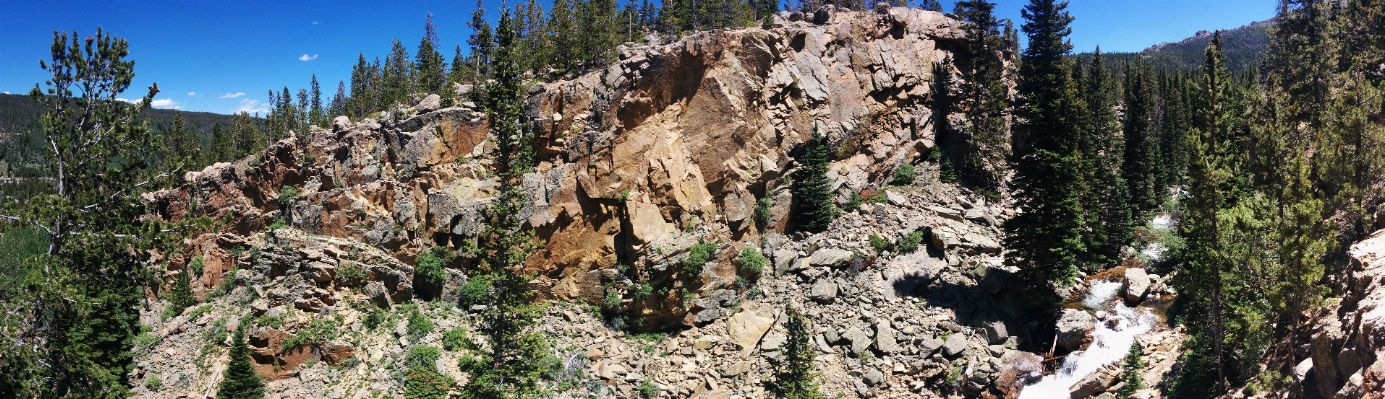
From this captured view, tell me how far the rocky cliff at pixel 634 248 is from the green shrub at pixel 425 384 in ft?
1.93

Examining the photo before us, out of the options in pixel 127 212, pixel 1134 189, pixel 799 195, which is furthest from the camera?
pixel 1134 189

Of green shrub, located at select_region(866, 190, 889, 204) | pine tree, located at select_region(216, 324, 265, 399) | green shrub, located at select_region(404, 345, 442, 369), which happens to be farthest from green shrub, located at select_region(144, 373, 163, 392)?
green shrub, located at select_region(866, 190, 889, 204)

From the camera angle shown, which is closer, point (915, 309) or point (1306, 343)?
point (1306, 343)

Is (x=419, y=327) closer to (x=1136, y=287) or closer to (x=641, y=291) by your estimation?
(x=641, y=291)

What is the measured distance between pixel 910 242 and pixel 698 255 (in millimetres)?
11206

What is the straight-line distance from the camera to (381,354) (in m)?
28.2

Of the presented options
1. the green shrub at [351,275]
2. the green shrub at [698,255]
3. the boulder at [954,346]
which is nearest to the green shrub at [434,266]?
the green shrub at [351,275]

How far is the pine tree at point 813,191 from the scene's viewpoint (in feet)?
112

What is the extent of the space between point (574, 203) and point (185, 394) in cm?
1850

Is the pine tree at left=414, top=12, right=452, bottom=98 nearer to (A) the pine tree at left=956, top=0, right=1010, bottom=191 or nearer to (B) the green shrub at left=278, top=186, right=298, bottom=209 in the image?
(B) the green shrub at left=278, top=186, right=298, bottom=209

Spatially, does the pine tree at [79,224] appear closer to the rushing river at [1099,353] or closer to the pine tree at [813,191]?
the pine tree at [813,191]

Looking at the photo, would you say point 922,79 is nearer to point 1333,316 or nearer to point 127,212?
point 1333,316

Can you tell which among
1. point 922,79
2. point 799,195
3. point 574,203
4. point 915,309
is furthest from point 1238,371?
point 574,203

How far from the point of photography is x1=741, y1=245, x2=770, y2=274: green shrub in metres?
32.1
